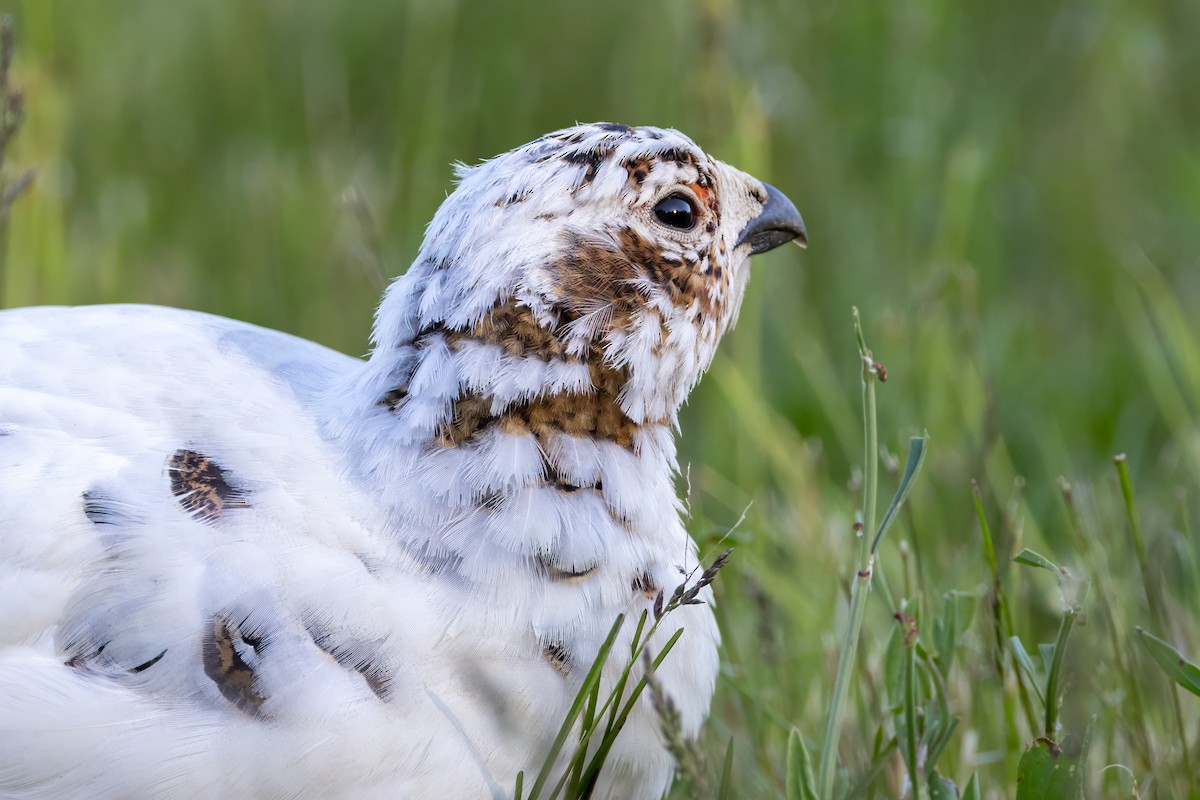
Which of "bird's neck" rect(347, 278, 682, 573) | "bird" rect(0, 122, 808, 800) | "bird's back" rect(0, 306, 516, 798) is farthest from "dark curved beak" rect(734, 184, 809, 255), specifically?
"bird's back" rect(0, 306, 516, 798)

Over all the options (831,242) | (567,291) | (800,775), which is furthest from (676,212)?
(831,242)

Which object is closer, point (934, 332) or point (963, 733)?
point (963, 733)

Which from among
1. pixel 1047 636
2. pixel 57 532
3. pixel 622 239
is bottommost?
pixel 1047 636

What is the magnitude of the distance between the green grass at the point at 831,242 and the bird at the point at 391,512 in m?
0.45

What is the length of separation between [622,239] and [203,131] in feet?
11.6

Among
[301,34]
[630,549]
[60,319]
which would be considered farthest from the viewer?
[301,34]

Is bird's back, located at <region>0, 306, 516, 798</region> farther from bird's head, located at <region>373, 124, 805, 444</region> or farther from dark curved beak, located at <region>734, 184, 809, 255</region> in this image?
dark curved beak, located at <region>734, 184, 809, 255</region>

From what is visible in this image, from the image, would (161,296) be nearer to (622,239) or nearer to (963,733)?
(622,239)

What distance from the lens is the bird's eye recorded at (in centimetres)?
209

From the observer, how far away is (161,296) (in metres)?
4.27

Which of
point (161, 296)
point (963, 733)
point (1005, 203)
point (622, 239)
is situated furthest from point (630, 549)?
point (1005, 203)

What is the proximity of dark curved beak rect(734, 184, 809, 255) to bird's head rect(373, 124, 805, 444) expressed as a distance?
15 centimetres

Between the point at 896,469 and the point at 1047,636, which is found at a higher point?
the point at 896,469

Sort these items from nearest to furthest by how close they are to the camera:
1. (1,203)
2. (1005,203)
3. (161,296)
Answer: (1,203), (161,296), (1005,203)
